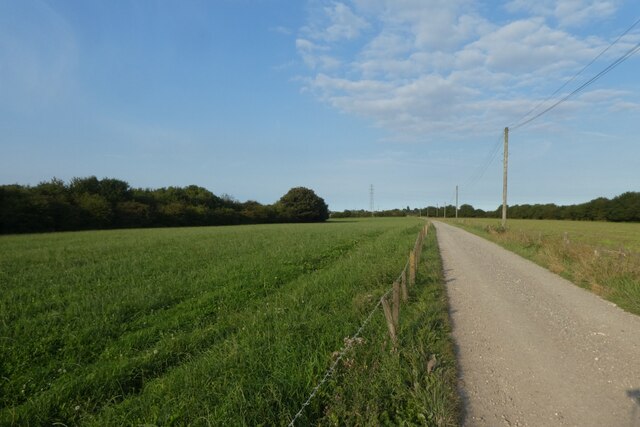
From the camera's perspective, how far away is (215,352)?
17.6ft

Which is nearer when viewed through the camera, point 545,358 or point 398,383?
point 398,383

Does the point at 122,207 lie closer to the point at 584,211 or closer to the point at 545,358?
the point at 545,358

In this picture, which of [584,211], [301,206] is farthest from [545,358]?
[584,211]

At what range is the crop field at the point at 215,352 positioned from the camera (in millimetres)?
3756

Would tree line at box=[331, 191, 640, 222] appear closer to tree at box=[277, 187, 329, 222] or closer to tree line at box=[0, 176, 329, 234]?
tree at box=[277, 187, 329, 222]

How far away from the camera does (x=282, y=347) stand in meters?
5.12

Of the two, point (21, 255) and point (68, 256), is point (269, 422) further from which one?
point (21, 255)

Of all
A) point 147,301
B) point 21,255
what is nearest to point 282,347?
point 147,301

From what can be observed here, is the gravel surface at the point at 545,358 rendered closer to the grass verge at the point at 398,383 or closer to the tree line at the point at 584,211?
the grass verge at the point at 398,383

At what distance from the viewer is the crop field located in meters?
3.76

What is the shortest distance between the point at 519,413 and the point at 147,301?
7908 mm

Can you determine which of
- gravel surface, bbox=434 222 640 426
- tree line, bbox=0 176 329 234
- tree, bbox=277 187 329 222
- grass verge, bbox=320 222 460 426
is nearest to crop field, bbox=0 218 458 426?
grass verge, bbox=320 222 460 426

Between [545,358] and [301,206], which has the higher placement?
[301,206]

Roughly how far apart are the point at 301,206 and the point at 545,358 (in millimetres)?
94800
